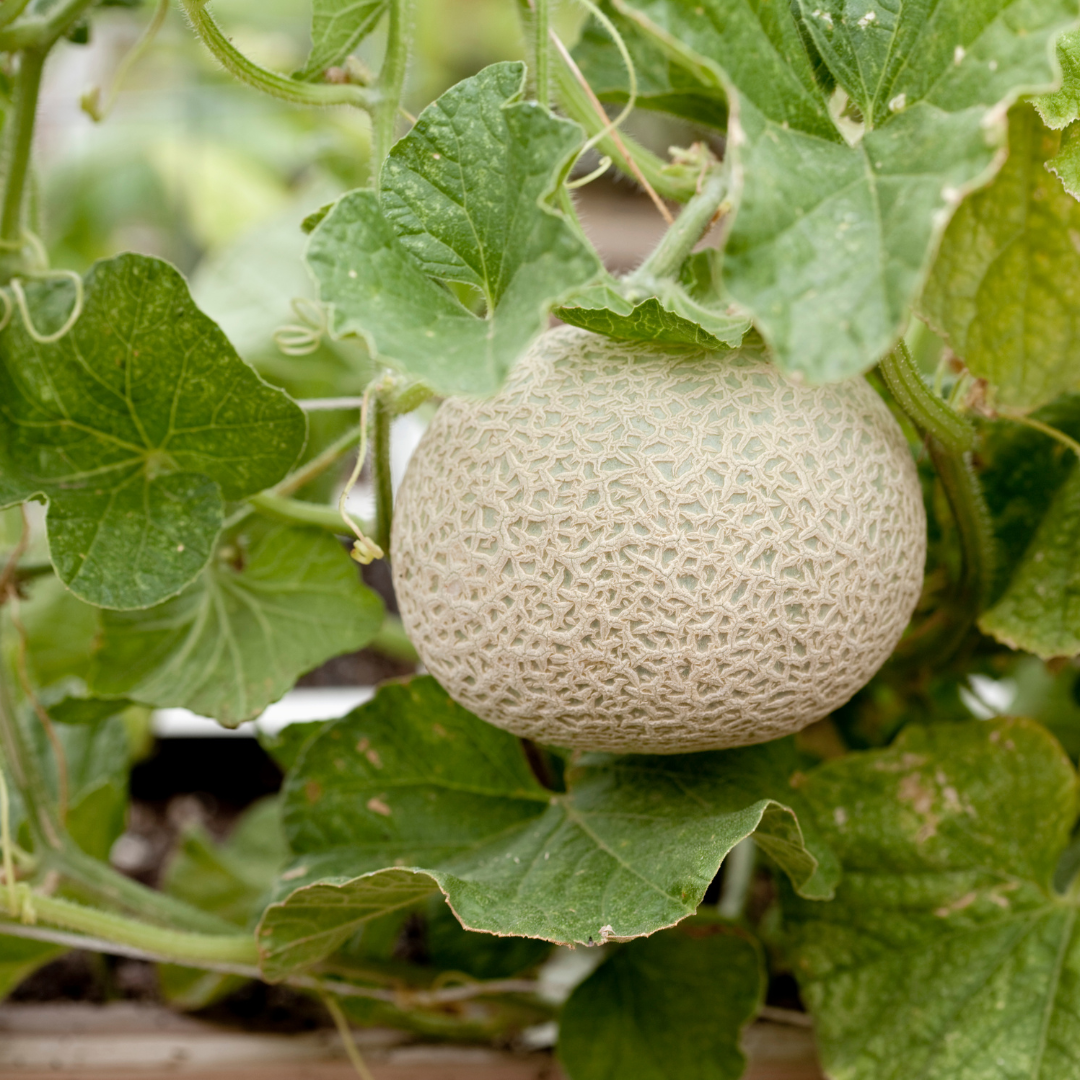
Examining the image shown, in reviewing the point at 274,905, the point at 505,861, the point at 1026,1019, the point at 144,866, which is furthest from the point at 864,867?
the point at 144,866

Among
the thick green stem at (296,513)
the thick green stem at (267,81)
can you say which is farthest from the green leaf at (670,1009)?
the thick green stem at (267,81)

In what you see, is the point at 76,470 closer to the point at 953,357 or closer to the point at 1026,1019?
the point at 953,357

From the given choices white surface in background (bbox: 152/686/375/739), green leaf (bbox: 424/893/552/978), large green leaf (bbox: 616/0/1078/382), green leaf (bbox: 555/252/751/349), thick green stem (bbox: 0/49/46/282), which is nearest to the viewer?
large green leaf (bbox: 616/0/1078/382)

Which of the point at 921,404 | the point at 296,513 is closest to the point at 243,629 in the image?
the point at 296,513

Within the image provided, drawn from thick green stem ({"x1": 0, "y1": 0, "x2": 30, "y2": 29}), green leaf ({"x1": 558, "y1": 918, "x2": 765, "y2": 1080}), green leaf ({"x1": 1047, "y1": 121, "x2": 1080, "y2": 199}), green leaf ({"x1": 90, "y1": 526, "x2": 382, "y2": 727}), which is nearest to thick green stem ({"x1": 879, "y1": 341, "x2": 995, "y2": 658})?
green leaf ({"x1": 1047, "y1": 121, "x2": 1080, "y2": 199})

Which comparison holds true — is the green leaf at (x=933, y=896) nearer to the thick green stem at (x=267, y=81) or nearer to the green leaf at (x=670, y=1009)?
the green leaf at (x=670, y=1009)

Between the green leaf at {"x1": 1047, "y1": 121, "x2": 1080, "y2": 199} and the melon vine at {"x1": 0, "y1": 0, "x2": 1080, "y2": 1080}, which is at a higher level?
the green leaf at {"x1": 1047, "y1": 121, "x2": 1080, "y2": 199}

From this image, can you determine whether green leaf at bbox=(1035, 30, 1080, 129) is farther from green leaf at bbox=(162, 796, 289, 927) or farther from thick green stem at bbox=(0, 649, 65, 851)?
green leaf at bbox=(162, 796, 289, 927)
